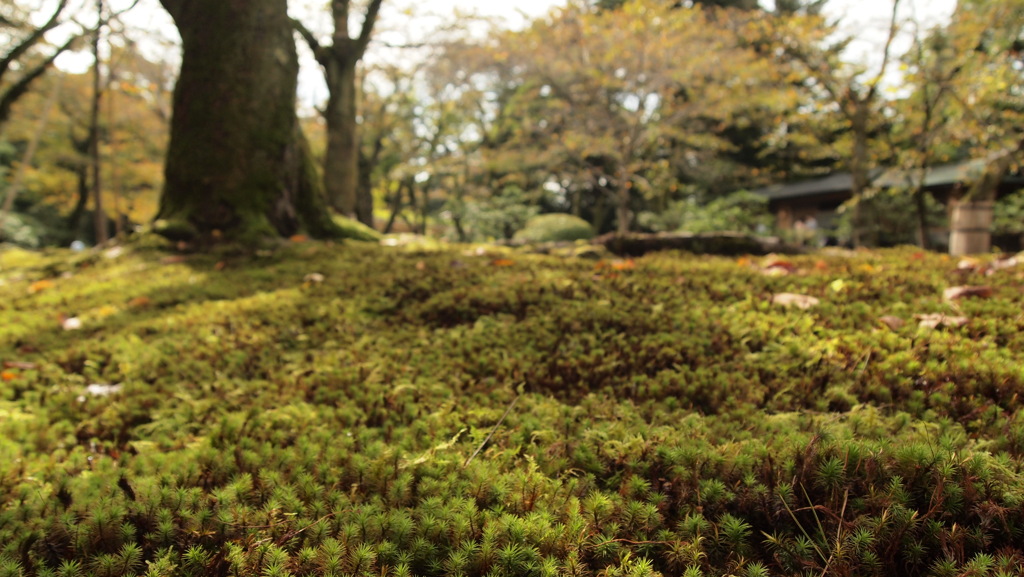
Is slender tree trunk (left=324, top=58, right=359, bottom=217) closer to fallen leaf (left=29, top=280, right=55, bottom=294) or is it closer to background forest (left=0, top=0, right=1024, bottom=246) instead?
background forest (left=0, top=0, right=1024, bottom=246)

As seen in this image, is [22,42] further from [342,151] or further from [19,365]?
[19,365]

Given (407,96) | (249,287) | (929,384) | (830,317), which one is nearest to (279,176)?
(249,287)

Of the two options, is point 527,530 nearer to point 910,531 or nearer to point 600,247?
point 910,531

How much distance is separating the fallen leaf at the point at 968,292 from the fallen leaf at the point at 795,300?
0.59 m

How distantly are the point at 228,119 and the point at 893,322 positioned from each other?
5.35 metres

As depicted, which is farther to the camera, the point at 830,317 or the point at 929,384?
the point at 830,317

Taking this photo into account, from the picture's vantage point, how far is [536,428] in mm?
1677

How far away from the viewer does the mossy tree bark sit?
500cm

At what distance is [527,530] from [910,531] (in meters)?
0.73

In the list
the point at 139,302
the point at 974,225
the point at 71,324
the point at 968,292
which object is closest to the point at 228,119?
the point at 139,302

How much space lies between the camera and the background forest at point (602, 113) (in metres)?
10.0

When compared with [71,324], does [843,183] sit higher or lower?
higher

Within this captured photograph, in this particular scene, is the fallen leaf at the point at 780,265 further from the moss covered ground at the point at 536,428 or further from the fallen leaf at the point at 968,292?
the fallen leaf at the point at 968,292

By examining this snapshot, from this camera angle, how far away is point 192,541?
1154mm
